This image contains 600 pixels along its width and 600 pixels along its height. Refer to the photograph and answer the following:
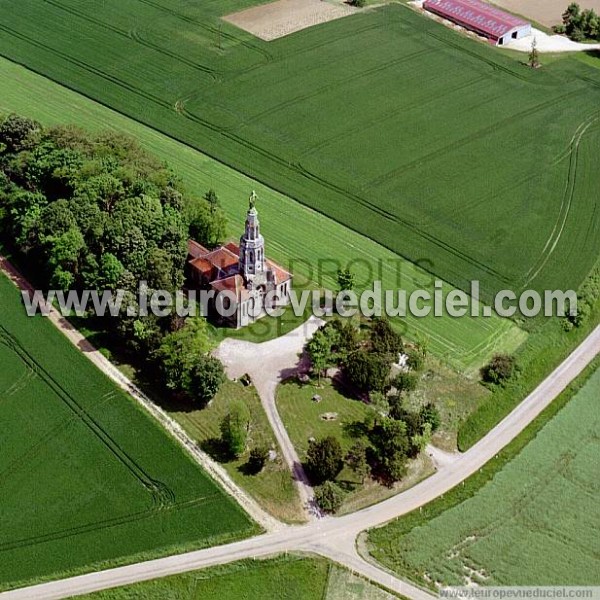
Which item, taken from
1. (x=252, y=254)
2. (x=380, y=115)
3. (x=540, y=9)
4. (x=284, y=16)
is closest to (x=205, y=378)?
(x=252, y=254)

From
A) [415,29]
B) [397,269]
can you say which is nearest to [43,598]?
[397,269]

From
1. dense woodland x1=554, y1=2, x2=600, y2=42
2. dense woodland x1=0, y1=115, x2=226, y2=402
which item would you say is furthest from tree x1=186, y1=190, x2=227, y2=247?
dense woodland x1=554, y1=2, x2=600, y2=42

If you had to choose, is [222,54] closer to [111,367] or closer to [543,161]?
[543,161]

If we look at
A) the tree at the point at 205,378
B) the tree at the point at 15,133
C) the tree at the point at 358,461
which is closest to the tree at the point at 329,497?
the tree at the point at 358,461

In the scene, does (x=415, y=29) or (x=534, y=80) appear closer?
(x=534, y=80)

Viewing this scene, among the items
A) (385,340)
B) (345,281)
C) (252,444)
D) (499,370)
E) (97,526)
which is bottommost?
(97,526)

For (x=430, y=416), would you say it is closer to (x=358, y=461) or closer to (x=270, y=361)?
(x=358, y=461)
